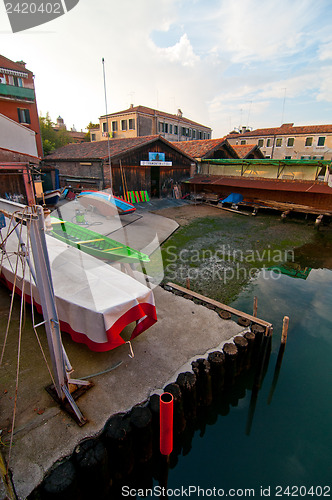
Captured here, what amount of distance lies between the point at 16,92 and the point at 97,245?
Result: 2645 centimetres

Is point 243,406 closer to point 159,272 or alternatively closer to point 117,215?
point 159,272

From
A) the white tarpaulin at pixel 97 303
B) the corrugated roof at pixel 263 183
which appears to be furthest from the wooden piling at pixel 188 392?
the corrugated roof at pixel 263 183

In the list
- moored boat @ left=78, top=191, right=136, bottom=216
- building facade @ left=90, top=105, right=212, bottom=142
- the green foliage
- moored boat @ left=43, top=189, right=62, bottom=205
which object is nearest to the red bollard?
moored boat @ left=78, top=191, right=136, bottom=216

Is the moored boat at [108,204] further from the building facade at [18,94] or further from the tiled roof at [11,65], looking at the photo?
the tiled roof at [11,65]

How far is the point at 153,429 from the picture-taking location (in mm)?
4555

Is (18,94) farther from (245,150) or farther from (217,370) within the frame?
(217,370)

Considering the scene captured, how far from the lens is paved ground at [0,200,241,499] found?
3.85 meters

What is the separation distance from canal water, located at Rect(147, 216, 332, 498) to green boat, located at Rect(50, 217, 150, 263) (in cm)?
227

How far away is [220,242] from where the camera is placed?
15031 mm

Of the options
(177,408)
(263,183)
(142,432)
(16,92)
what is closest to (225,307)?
(177,408)

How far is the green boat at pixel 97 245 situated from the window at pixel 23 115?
74.9 ft

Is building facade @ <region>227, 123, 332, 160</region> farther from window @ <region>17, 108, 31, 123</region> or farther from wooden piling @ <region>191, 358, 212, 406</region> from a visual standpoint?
wooden piling @ <region>191, 358, 212, 406</region>

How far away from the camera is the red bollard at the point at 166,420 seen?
154 inches

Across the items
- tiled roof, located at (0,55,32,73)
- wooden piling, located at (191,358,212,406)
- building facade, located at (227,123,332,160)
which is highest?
tiled roof, located at (0,55,32,73)
